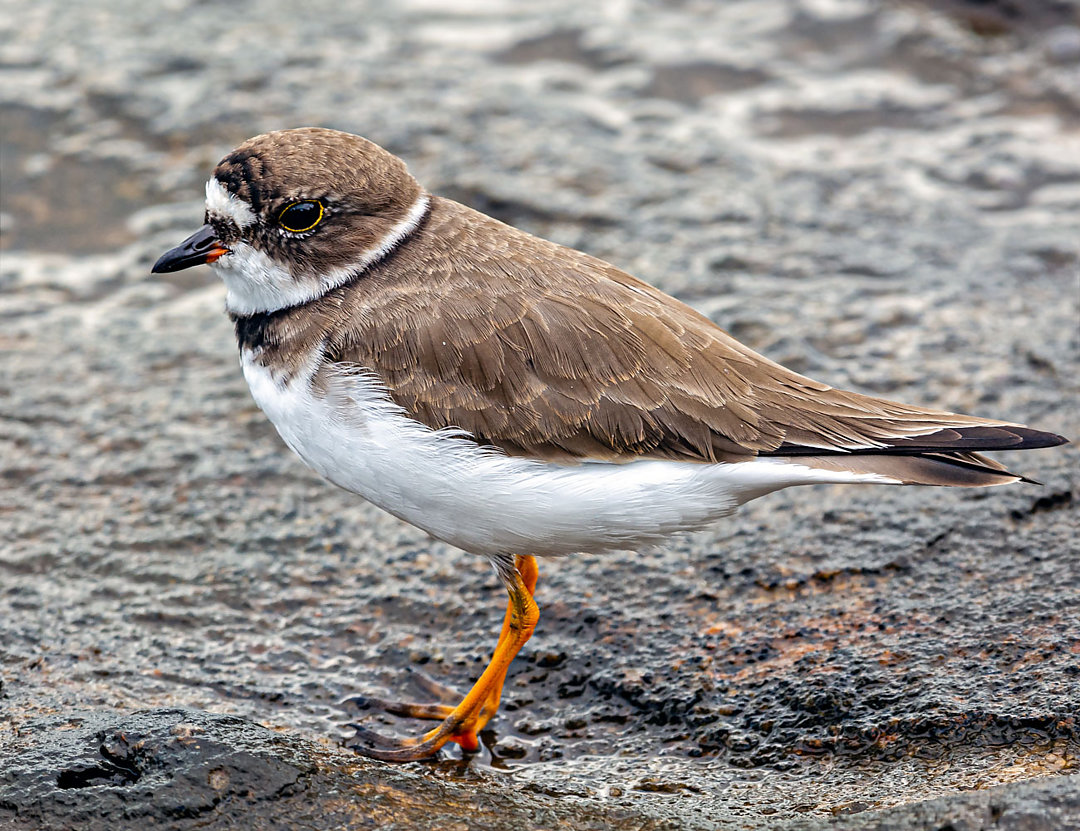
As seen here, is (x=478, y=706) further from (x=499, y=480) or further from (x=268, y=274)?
(x=268, y=274)

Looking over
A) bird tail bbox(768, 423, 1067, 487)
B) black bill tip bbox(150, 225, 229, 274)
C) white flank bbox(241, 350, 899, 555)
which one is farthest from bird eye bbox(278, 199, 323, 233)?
bird tail bbox(768, 423, 1067, 487)

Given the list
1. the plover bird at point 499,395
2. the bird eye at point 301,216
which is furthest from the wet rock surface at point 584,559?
the bird eye at point 301,216

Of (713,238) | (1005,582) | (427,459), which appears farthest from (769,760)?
(713,238)

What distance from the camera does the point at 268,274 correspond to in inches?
203

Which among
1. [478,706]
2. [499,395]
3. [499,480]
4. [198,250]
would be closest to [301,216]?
[198,250]

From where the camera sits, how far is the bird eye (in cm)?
511

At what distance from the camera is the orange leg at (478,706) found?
16.9ft

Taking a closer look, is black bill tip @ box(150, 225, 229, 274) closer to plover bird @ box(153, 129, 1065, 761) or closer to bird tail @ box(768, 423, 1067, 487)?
plover bird @ box(153, 129, 1065, 761)

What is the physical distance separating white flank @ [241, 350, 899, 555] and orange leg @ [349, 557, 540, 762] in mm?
479

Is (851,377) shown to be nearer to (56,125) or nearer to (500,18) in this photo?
(500,18)

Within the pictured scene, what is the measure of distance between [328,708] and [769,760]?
1.93m

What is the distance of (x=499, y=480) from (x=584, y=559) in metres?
1.60

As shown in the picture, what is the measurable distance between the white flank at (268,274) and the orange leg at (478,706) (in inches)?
56.5

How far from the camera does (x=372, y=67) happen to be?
1027 centimetres
